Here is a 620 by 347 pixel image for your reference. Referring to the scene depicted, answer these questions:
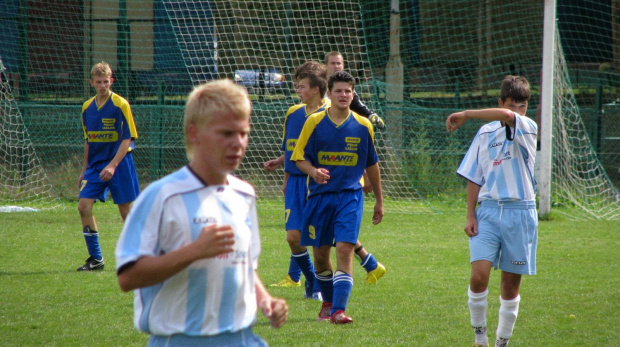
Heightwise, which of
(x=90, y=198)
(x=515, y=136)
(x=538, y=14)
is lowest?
(x=90, y=198)

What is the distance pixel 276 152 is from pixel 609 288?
7470 mm

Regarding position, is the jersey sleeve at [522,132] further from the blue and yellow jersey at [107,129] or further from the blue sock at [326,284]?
the blue and yellow jersey at [107,129]

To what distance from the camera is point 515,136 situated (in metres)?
4.39

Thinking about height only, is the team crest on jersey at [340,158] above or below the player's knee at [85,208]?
above

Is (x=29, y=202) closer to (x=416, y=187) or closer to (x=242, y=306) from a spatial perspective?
(x=416, y=187)

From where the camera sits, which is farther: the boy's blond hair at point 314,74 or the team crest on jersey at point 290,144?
the team crest on jersey at point 290,144

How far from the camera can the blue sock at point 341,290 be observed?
16.5 ft

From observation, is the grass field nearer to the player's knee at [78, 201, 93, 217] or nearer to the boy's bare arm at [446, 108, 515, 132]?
the player's knee at [78, 201, 93, 217]

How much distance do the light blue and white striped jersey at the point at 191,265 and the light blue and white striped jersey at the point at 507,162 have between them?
2534mm

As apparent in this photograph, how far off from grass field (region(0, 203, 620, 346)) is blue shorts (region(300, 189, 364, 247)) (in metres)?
0.61

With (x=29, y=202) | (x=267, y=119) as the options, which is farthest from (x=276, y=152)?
(x=29, y=202)

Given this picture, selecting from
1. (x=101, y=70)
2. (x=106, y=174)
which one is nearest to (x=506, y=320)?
(x=106, y=174)

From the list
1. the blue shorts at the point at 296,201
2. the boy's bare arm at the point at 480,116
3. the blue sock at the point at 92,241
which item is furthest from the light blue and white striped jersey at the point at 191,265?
the blue sock at the point at 92,241

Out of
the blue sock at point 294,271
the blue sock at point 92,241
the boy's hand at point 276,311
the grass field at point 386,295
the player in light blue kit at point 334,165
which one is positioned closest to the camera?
the boy's hand at point 276,311
